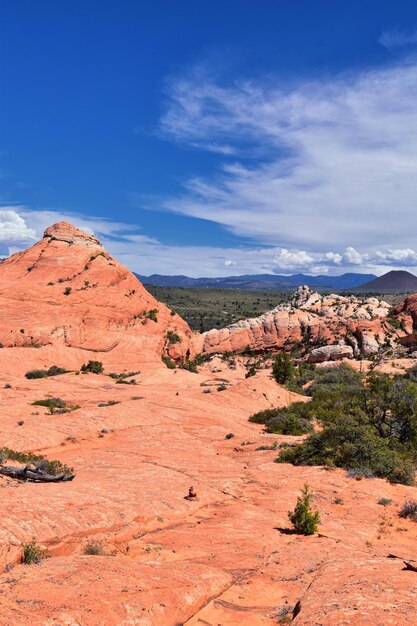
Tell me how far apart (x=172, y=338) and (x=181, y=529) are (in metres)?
49.9

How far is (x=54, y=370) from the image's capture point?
1726 inches

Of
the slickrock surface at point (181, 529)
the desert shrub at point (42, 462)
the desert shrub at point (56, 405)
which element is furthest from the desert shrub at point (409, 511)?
the desert shrub at point (56, 405)

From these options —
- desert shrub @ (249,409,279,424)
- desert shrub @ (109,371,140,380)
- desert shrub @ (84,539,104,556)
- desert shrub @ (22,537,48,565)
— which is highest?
desert shrub @ (22,537,48,565)

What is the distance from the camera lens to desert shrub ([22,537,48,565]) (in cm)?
802

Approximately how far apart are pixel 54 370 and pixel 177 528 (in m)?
35.5

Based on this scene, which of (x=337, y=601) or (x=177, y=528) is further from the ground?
(x=337, y=601)

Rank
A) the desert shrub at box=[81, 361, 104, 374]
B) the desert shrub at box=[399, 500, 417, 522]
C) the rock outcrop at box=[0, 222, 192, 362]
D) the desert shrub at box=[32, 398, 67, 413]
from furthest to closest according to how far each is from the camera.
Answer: the rock outcrop at box=[0, 222, 192, 362] < the desert shrub at box=[81, 361, 104, 374] < the desert shrub at box=[32, 398, 67, 413] < the desert shrub at box=[399, 500, 417, 522]

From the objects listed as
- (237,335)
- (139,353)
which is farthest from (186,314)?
(139,353)

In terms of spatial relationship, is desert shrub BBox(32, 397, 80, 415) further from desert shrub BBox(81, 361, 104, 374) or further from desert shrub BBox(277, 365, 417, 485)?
desert shrub BBox(81, 361, 104, 374)

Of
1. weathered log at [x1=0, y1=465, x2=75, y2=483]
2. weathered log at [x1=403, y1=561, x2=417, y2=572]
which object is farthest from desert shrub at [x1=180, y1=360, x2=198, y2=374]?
weathered log at [x1=403, y1=561, x2=417, y2=572]

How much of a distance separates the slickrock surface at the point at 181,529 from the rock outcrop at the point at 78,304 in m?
23.6

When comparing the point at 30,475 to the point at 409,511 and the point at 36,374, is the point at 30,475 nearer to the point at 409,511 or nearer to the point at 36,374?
the point at 409,511

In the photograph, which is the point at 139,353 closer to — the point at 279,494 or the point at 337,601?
the point at 279,494

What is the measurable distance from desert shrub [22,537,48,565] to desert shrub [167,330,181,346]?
171ft
